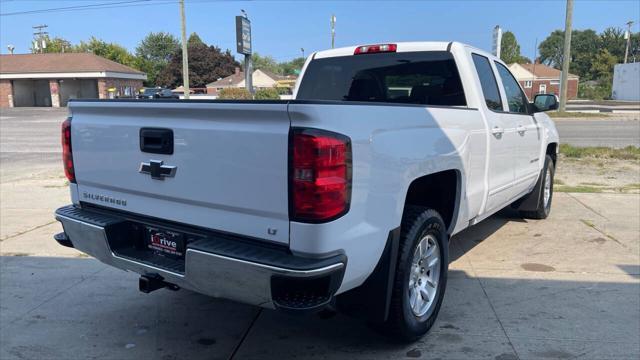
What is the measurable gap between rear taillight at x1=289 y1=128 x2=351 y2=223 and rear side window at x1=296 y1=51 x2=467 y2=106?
7.37ft

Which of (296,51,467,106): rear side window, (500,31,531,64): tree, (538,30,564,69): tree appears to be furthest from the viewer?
(538,30,564,69): tree

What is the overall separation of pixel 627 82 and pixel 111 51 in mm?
68778

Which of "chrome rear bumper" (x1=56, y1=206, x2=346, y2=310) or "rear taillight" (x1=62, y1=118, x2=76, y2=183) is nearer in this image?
"chrome rear bumper" (x1=56, y1=206, x2=346, y2=310)

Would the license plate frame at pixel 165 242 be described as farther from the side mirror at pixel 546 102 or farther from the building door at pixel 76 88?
the building door at pixel 76 88

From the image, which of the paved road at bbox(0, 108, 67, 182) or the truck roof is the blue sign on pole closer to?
the paved road at bbox(0, 108, 67, 182)

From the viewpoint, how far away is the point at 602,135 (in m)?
18.7

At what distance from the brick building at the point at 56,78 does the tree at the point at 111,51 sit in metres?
19.2

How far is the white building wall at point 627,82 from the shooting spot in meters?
60.8

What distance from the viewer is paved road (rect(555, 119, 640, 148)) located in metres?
16.4

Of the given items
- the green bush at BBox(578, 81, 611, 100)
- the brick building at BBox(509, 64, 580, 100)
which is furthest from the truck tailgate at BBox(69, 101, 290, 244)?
the green bush at BBox(578, 81, 611, 100)

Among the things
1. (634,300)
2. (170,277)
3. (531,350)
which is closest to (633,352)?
(531,350)

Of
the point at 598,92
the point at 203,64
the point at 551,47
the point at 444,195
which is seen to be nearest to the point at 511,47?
the point at 551,47

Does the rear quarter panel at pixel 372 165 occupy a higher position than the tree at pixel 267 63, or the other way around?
the tree at pixel 267 63

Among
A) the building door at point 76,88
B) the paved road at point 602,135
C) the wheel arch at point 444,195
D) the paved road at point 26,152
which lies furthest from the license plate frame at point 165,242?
the building door at point 76,88
